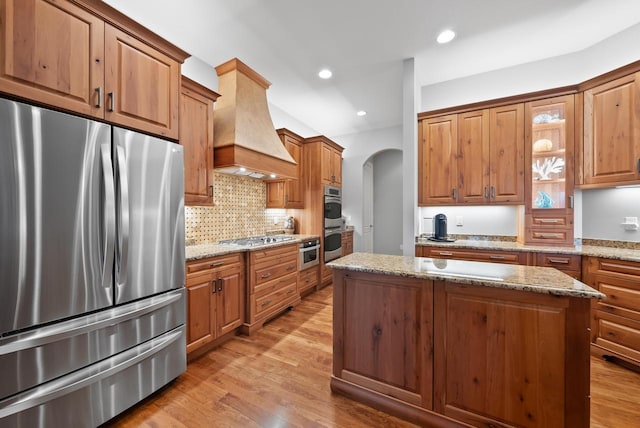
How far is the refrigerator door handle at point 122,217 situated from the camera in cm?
155

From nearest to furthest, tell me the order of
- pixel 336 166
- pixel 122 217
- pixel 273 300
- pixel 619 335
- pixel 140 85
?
pixel 122 217 → pixel 140 85 → pixel 619 335 → pixel 273 300 → pixel 336 166

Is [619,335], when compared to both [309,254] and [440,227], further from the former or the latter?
[309,254]

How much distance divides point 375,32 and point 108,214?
9.12ft

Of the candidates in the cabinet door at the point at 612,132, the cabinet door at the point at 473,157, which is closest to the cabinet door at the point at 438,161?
the cabinet door at the point at 473,157

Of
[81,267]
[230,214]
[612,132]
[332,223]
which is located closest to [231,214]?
[230,214]

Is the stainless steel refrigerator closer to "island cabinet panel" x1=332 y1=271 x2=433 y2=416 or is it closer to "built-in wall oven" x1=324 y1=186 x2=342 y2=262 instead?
"island cabinet panel" x1=332 y1=271 x2=433 y2=416

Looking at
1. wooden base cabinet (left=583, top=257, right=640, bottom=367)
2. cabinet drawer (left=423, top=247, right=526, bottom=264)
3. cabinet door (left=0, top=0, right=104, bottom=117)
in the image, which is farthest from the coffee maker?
cabinet door (left=0, top=0, right=104, bottom=117)

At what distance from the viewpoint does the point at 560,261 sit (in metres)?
2.49

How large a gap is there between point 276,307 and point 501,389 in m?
2.33

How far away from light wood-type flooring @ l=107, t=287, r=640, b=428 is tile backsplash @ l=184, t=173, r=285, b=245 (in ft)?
4.28

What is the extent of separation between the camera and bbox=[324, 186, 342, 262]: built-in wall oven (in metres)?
4.36

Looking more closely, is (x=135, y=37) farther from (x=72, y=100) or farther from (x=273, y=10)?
(x=273, y=10)

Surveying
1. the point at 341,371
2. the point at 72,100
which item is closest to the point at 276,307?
the point at 341,371

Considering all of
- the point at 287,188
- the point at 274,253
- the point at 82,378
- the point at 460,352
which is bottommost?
the point at 82,378
